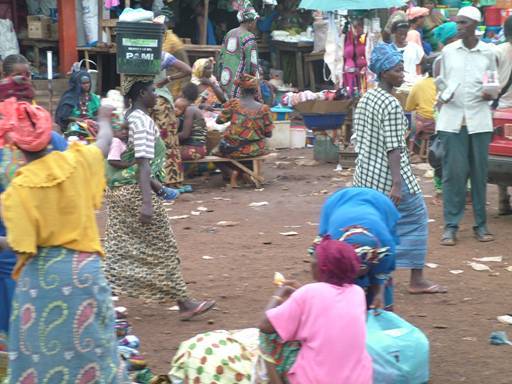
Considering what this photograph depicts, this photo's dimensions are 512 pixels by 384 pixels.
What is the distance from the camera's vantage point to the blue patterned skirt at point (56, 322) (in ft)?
14.5

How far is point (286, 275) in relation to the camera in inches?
336

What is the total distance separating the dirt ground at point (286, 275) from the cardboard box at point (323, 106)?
1438mm

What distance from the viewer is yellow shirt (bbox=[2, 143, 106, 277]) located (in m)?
4.36

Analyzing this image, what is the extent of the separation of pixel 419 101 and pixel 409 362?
27.7 feet

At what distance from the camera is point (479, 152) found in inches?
371

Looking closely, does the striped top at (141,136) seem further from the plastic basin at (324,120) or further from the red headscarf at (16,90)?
the plastic basin at (324,120)

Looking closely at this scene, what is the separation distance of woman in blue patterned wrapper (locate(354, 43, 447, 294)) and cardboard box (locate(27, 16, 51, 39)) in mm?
11666

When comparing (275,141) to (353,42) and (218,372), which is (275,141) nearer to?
(353,42)

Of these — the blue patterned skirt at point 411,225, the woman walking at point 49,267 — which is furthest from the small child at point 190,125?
the woman walking at point 49,267

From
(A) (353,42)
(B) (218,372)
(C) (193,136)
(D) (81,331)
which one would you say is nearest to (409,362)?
(B) (218,372)

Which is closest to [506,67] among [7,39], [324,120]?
[324,120]

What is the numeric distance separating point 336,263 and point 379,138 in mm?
2845

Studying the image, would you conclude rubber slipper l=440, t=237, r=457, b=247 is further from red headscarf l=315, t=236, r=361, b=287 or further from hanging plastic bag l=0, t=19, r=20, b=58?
hanging plastic bag l=0, t=19, r=20, b=58

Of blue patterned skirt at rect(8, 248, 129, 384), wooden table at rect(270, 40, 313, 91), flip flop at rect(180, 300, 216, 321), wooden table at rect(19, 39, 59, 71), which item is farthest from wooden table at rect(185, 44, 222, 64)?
blue patterned skirt at rect(8, 248, 129, 384)
